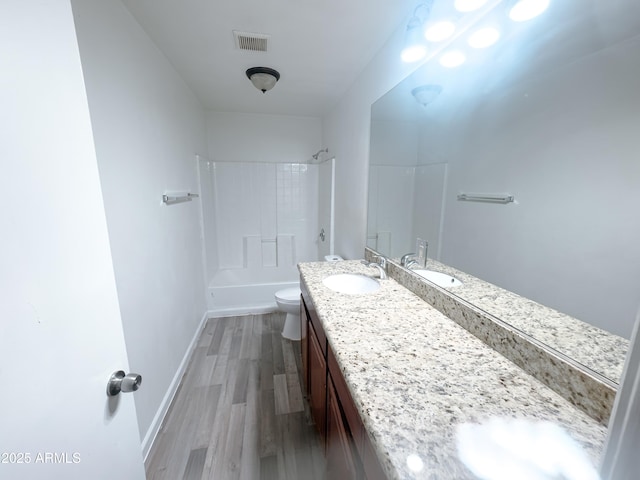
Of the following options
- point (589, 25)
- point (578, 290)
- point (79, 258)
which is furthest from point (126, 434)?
point (589, 25)

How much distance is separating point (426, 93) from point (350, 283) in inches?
45.0

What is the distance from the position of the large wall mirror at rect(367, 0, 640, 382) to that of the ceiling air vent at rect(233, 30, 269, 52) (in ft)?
3.26

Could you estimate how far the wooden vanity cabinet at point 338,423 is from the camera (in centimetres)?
71

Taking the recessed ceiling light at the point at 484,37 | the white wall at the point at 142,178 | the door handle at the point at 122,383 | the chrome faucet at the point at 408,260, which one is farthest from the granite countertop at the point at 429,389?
the recessed ceiling light at the point at 484,37

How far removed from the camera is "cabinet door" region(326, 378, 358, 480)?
82 centimetres

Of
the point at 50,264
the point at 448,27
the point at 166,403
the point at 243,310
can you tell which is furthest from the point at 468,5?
the point at 243,310

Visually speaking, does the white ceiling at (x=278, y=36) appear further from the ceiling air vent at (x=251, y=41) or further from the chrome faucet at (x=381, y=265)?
the chrome faucet at (x=381, y=265)

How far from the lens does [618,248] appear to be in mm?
618

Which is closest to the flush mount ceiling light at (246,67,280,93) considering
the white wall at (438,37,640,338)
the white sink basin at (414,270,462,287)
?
the white wall at (438,37,640,338)

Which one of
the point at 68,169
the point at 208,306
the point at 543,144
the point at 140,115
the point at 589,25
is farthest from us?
the point at 208,306

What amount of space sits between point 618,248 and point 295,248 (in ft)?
10.6

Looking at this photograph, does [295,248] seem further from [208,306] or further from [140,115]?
[140,115]

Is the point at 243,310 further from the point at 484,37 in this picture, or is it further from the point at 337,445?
the point at 484,37

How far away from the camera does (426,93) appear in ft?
4.32
